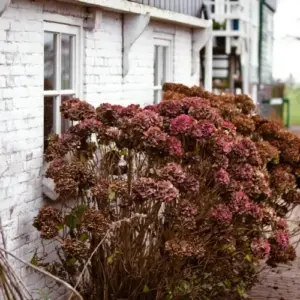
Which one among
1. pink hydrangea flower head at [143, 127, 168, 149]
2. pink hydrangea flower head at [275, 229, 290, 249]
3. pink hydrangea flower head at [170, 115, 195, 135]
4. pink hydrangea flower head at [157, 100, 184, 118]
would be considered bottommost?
pink hydrangea flower head at [275, 229, 290, 249]

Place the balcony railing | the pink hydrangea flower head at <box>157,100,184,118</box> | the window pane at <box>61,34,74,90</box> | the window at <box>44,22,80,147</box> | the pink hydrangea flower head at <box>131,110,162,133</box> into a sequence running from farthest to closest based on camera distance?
the balcony railing, the window pane at <box>61,34,74,90</box>, the window at <box>44,22,80,147</box>, the pink hydrangea flower head at <box>157,100,184,118</box>, the pink hydrangea flower head at <box>131,110,162,133</box>

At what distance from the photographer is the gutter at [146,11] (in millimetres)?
9062

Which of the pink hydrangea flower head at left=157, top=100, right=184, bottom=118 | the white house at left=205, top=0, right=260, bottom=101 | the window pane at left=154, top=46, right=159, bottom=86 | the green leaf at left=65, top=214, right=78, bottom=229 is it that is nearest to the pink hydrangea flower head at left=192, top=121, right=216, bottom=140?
the pink hydrangea flower head at left=157, top=100, right=184, bottom=118

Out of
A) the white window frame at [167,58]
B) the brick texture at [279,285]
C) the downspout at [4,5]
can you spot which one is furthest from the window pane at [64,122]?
the white window frame at [167,58]

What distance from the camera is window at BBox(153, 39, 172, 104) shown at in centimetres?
1223

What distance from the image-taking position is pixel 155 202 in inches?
316

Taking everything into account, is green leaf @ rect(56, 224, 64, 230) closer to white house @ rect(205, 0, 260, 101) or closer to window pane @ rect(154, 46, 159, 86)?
window pane @ rect(154, 46, 159, 86)

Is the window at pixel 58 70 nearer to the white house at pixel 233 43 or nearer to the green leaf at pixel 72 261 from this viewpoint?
the green leaf at pixel 72 261

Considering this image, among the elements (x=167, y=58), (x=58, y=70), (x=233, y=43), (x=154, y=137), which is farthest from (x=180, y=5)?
(x=233, y=43)

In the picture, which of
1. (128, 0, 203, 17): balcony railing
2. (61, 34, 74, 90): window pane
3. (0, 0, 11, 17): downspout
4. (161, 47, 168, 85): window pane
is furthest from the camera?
(161, 47, 168, 85): window pane

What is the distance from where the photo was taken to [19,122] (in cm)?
768

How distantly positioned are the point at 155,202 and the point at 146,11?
3.27 m

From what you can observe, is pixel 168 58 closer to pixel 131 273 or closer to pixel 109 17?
pixel 109 17

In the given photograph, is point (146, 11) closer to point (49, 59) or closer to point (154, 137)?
point (49, 59)
